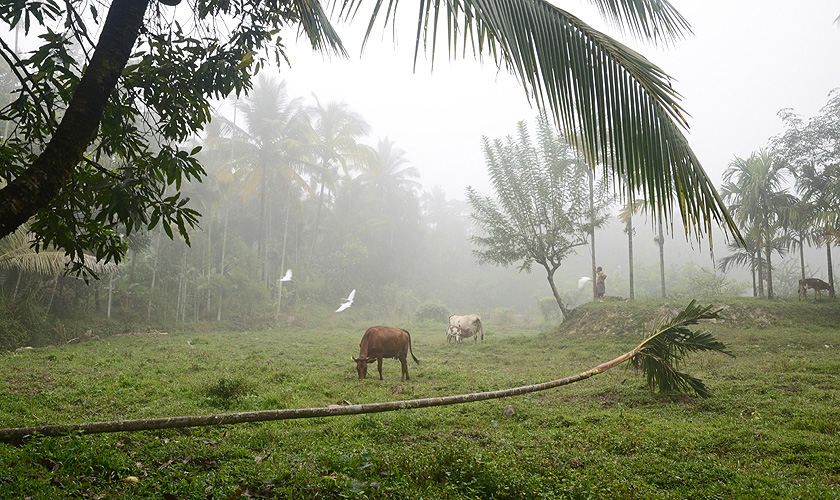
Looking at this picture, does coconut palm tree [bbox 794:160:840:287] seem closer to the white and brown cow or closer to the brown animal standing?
the brown animal standing

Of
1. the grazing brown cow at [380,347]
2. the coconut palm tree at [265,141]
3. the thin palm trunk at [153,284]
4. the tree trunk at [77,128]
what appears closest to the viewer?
the tree trunk at [77,128]

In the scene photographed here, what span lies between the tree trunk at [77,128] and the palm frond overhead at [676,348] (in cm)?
582

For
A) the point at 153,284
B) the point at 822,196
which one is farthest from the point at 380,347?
the point at 822,196

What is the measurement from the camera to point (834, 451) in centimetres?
379

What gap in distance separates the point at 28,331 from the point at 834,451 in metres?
15.6

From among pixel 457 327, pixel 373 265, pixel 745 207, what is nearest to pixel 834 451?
pixel 457 327

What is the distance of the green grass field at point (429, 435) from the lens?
3.01 m

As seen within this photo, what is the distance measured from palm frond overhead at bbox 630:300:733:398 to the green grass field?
11.2 inches

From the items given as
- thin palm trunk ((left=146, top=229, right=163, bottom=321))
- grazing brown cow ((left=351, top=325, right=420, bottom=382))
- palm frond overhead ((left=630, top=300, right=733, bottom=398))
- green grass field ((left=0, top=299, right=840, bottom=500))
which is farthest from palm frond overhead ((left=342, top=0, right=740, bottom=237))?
thin palm trunk ((left=146, top=229, right=163, bottom=321))

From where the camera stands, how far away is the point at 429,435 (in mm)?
4797

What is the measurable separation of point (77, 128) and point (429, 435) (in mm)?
4210

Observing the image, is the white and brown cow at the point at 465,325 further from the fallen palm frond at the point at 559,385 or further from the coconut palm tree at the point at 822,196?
the coconut palm tree at the point at 822,196

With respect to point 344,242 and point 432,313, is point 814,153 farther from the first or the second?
point 344,242

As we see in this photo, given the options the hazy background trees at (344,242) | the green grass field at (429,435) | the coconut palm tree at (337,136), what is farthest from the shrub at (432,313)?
the green grass field at (429,435)
